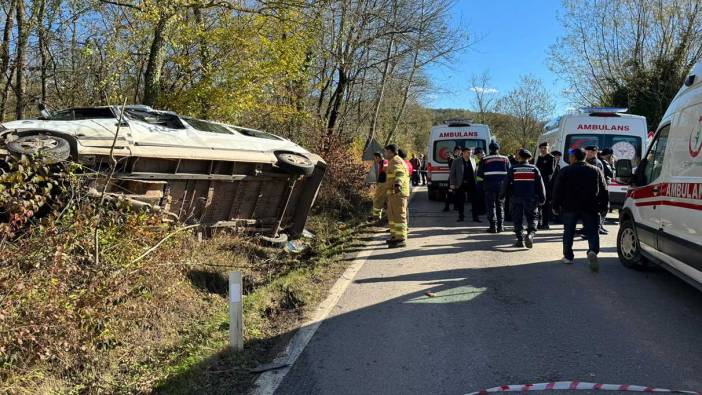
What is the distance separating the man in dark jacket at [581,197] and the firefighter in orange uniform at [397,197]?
2.56m

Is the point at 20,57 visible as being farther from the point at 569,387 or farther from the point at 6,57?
the point at 569,387

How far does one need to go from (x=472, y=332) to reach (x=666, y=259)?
97.7 inches

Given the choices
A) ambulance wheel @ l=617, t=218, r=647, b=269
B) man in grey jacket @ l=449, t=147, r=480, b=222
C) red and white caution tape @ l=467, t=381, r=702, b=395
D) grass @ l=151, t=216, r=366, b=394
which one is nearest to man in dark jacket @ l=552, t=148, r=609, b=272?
ambulance wheel @ l=617, t=218, r=647, b=269

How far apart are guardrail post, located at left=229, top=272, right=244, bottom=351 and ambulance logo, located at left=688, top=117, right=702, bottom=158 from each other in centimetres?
422

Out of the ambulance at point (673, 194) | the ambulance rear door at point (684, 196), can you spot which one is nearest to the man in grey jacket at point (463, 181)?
the ambulance at point (673, 194)

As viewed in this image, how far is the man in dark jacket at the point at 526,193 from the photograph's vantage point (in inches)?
344

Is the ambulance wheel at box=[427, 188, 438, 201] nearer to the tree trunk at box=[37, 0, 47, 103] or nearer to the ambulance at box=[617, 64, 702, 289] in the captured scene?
the ambulance at box=[617, 64, 702, 289]

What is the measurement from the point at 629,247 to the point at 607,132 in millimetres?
5751

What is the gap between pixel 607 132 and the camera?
11945 mm

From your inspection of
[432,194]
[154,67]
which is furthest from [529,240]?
[432,194]

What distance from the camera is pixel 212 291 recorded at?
623cm

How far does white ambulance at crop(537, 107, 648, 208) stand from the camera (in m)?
11.9

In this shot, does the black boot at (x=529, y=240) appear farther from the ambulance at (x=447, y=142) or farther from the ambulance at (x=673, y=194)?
the ambulance at (x=447, y=142)

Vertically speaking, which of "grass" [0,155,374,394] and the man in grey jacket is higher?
the man in grey jacket
